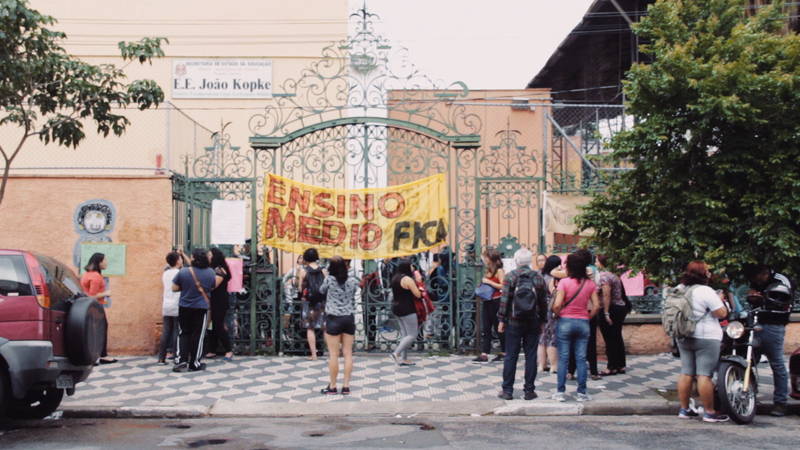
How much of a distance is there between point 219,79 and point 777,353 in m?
14.3

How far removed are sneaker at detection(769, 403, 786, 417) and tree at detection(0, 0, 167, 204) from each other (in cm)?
859

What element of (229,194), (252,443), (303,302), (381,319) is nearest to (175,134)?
(229,194)

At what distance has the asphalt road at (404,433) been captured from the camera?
6707mm

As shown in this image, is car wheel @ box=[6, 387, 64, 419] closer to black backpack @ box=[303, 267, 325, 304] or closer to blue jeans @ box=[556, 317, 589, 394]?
black backpack @ box=[303, 267, 325, 304]

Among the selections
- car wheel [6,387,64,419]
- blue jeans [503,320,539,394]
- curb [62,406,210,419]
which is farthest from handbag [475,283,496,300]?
car wheel [6,387,64,419]

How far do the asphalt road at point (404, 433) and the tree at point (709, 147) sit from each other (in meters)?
1.81

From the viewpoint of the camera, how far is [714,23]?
8242mm

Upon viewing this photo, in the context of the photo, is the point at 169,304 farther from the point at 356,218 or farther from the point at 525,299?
the point at 525,299

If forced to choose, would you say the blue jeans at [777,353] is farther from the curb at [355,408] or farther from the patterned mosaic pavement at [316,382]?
the curb at [355,408]

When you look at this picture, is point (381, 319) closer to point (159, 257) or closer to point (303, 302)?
point (303, 302)

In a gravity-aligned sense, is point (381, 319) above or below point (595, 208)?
below

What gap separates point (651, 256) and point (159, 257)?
24.8ft

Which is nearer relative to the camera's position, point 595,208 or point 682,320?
point 682,320

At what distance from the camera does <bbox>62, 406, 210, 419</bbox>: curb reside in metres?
8.12
